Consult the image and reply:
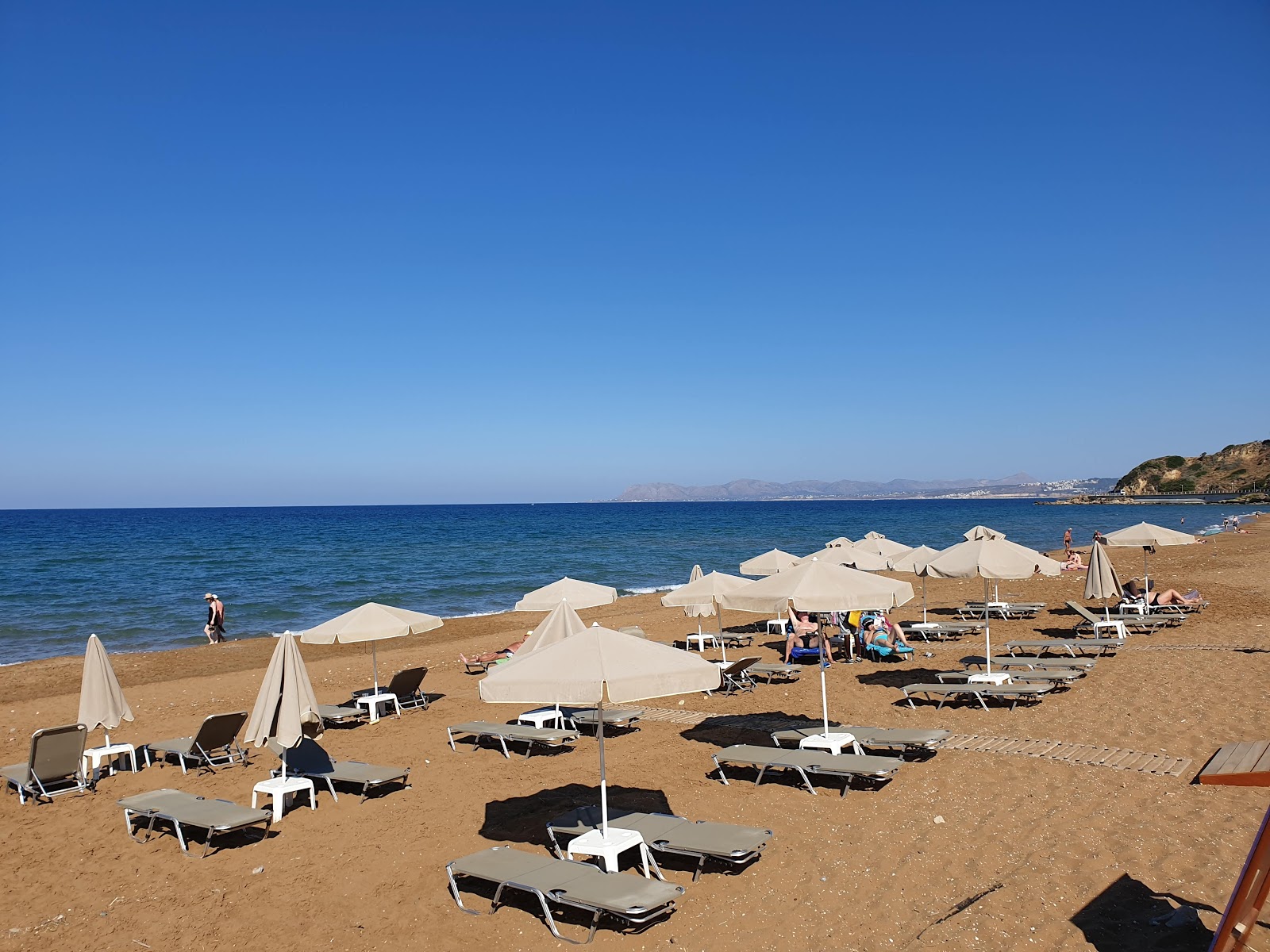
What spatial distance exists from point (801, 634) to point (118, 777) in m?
10.8

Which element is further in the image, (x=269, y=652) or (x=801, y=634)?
(x=269, y=652)

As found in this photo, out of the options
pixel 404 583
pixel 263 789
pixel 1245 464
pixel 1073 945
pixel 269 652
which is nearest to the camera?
pixel 1073 945

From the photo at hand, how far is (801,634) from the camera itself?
1512 cm

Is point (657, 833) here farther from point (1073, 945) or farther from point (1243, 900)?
point (1243, 900)

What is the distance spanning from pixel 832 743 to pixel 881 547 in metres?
11.2

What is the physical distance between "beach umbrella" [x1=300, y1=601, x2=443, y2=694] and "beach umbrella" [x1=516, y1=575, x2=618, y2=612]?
1.77 metres

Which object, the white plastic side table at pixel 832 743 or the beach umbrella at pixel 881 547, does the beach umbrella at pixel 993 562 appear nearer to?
the white plastic side table at pixel 832 743

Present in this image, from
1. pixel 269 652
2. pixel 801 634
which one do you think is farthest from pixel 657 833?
pixel 269 652

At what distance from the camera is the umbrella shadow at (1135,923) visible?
450 centimetres

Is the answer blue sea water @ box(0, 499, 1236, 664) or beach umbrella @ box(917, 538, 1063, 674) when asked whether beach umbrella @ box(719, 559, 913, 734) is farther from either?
blue sea water @ box(0, 499, 1236, 664)

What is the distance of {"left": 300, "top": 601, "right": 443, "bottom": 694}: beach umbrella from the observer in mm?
10625

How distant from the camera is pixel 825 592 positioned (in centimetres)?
800

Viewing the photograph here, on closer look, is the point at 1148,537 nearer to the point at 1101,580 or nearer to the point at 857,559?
the point at 1101,580

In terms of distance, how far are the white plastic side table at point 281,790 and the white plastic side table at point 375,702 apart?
372 centimetres
